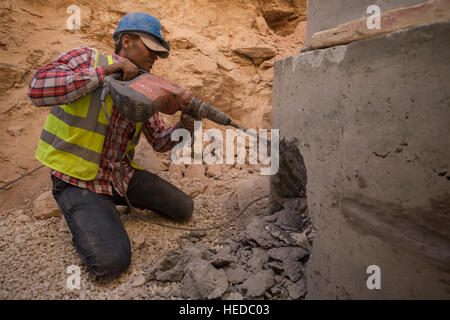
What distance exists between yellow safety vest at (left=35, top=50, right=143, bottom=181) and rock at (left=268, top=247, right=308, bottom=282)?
145 cm

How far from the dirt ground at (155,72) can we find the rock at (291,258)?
1.85 ft

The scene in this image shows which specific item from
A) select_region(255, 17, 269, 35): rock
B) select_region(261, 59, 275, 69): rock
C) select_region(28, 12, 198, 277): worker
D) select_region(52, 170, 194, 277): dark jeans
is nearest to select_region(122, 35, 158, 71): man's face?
select_region(28, 12, 198, 277): worker

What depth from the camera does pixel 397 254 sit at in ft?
3.68

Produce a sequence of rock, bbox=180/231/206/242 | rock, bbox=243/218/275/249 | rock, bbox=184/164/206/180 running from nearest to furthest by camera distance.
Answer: rock, bbox=243/218/275/249 → rock, bbox=180/231/206/242 → rock, bbox=184/164/206/180

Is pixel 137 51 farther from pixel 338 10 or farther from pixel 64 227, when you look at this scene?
pixel 64 227

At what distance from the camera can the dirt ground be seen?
69.6 inches

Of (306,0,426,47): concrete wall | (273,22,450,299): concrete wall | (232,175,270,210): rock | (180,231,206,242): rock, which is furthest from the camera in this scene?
(232,175,270,210): rock

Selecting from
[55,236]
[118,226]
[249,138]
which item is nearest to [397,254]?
[118,226]

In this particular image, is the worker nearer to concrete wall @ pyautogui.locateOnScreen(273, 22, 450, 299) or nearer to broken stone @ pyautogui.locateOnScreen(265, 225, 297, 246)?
broken stone @ pyautogui.locateOnScreen(265, 225, 297, 246)

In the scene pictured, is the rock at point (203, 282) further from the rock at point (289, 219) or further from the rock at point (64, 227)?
the rock at point (64, 227)

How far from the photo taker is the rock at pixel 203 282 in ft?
4.92

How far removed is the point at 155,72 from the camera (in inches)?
140
